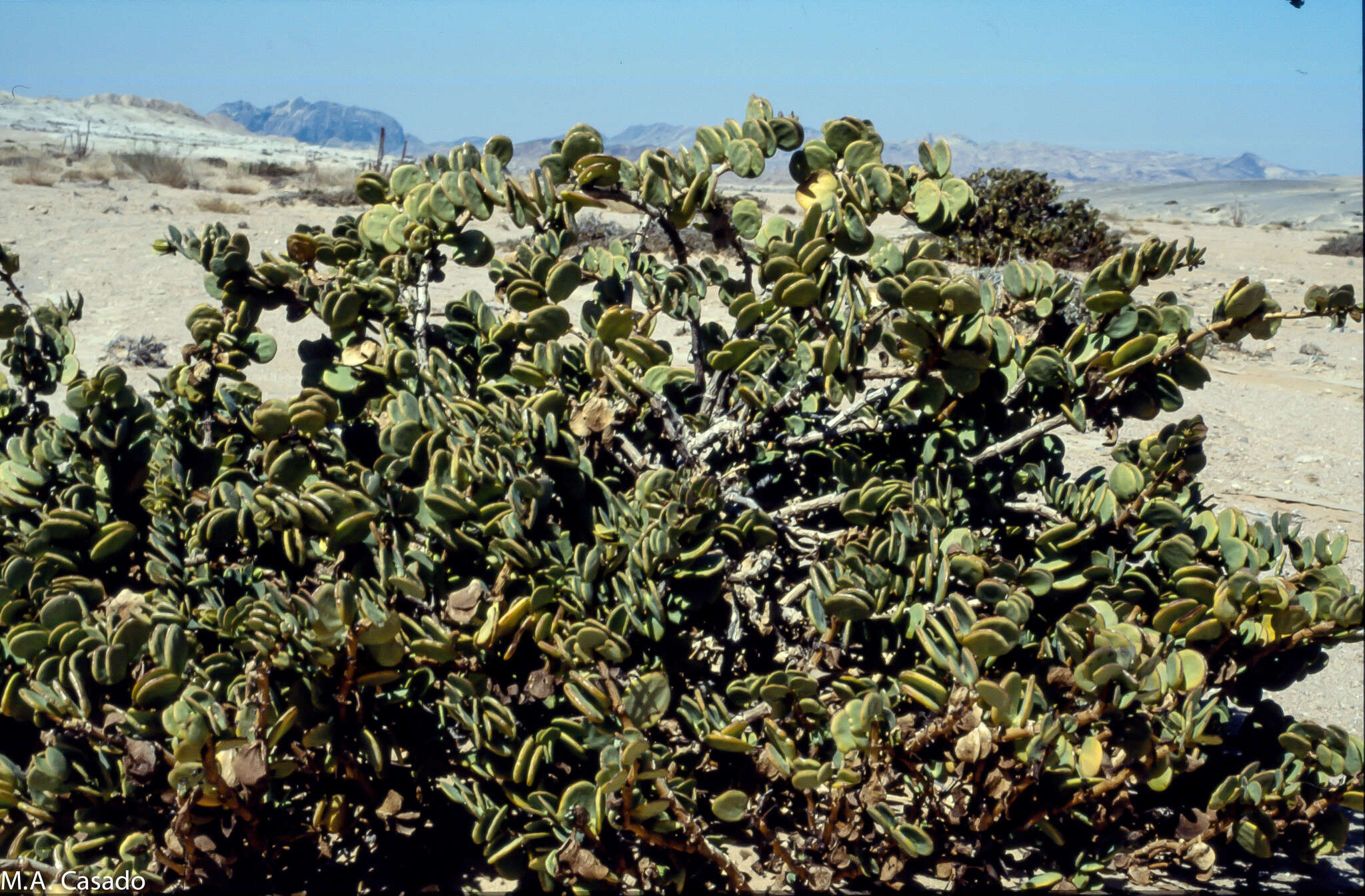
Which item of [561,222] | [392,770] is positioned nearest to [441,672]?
[392,770]

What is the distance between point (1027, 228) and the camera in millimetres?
12492

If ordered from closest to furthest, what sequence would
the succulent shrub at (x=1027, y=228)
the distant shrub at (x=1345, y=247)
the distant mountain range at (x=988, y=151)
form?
1. the succulent shrub at (x=1027, y=228)
2. the distant shrub at (x=1345, y=247)
3. the distant mountain range at (x=988, y=151)

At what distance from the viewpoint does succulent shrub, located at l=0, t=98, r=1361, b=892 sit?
1.76 metres

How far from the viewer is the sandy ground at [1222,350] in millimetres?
5086

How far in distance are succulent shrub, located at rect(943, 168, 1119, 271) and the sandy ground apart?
3.66ft

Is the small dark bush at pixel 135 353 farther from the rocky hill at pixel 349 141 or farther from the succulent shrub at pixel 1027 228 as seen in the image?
the succulent shrub at pixel 1027 228

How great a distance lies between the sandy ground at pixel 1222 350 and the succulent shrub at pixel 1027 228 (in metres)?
1.12

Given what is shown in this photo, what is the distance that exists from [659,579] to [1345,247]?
20.9 m

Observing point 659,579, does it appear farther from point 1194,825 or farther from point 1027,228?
point 1027,228

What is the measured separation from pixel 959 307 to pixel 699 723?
0.95 meters

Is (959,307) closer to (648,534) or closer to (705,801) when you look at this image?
(648,534)

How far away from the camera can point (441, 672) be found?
1.94 metres

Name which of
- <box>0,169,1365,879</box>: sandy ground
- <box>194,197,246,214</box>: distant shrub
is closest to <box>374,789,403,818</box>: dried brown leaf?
<box>0,169,1365,879</box>: sandy ground

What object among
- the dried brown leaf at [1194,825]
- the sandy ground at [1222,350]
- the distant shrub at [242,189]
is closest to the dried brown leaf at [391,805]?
the dried brown leaf at [1194,825]
